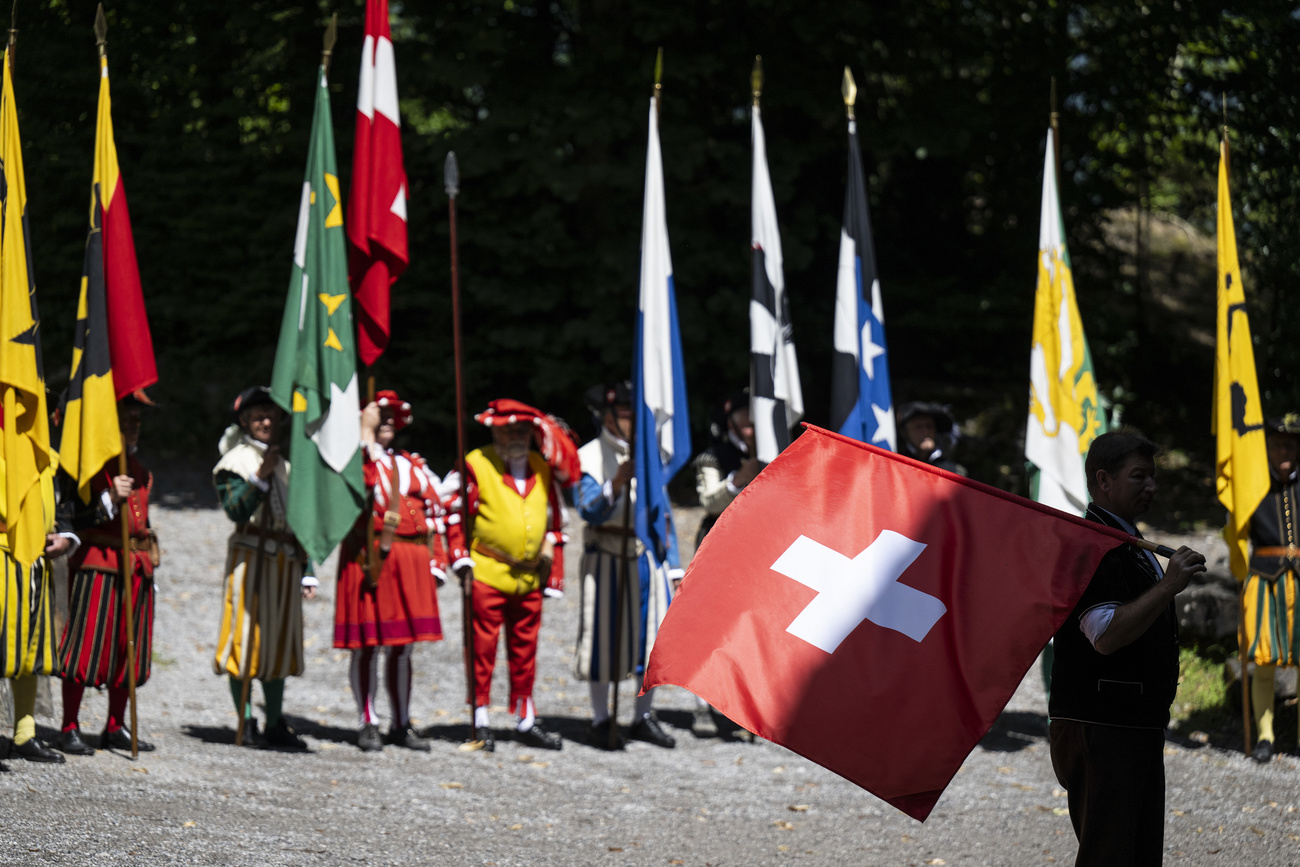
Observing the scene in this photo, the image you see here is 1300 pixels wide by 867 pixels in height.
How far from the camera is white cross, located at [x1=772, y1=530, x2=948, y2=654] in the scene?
362cm

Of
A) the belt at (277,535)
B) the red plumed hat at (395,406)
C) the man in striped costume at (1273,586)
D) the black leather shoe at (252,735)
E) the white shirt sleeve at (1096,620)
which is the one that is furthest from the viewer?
the red plumed hat at (395,406)

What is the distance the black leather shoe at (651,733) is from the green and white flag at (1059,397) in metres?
2.50

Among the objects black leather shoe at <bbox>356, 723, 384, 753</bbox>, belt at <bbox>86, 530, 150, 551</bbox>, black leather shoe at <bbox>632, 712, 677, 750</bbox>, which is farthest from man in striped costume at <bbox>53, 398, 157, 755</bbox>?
black leather shoe at <bbox>632, 712, 677, 750</bbox>

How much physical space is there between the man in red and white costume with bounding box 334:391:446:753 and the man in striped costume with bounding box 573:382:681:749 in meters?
0.86

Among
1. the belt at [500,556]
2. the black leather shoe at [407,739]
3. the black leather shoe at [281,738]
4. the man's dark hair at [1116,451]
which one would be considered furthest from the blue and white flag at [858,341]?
the man's dark hair at [1116,451]

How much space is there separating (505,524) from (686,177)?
6.87 metres

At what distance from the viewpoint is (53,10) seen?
32.6 feet

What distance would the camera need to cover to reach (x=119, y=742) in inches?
250

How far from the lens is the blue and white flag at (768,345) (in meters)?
7.25

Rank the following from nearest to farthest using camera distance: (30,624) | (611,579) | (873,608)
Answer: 1. (873,608)
2. (30,624)
3. (611,579)

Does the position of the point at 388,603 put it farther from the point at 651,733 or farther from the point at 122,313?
the point at 122,313

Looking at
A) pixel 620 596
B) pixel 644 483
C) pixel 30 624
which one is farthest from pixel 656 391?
pixel 30 624

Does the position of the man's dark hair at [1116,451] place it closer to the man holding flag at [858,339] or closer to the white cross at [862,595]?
the white cross at [862,595]

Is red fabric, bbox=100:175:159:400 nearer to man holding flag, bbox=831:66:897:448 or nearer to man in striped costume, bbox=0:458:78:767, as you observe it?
man in striped costume, bbox=0:458:78:767
